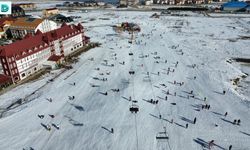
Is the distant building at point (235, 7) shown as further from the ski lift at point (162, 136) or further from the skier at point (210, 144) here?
the ski lift at point (162, 136)

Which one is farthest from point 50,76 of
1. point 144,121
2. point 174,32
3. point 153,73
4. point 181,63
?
point 174,32

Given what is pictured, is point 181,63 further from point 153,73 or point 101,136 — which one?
point 101,136

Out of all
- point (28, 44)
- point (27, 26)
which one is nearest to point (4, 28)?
point (27, 26)

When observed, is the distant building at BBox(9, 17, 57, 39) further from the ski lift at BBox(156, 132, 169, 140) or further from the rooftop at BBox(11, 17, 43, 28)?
the ski lift at BBox(156, 132, 169, 140)

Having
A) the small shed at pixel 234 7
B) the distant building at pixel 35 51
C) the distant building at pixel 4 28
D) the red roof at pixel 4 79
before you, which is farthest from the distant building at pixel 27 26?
the small shed at pixel 234 7

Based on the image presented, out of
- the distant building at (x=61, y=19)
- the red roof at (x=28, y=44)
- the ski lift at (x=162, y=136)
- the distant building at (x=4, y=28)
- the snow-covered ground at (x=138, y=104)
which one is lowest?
the ski lift at (x=162, y=136)
